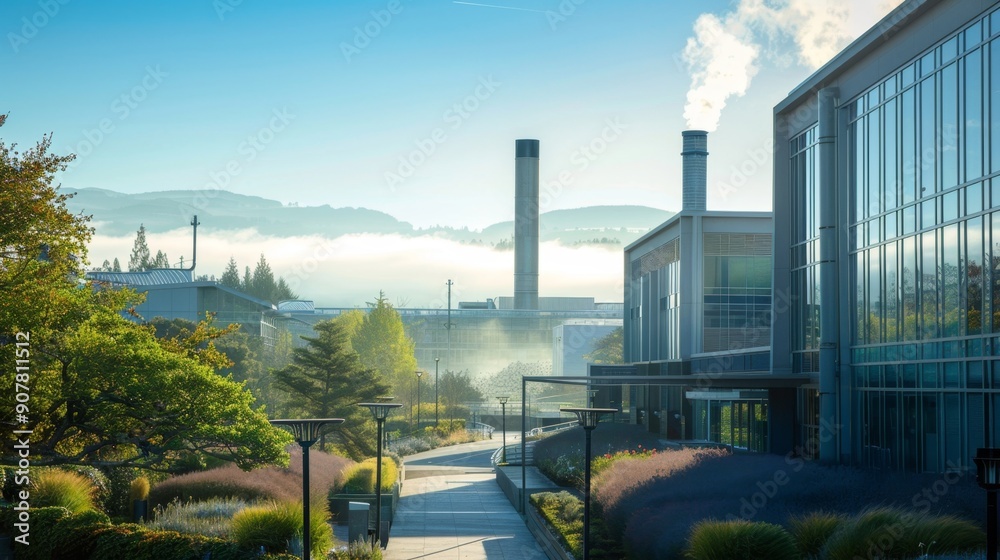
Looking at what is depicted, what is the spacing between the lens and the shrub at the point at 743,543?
50.9ft

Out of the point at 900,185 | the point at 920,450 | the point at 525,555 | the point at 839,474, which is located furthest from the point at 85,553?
the point at 900,185

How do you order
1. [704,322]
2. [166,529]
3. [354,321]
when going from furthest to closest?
[354,321] → [704,322] → [166,529]

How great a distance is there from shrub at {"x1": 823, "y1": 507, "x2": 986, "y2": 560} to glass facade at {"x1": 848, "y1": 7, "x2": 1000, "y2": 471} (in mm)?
9166

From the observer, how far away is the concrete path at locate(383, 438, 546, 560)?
85.5 feet

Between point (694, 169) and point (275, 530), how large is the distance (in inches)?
1850

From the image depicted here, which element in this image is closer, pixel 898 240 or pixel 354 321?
pixel 898 240

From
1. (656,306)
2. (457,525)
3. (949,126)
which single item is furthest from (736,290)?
(949,126)

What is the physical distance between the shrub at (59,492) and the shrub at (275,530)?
405 cm

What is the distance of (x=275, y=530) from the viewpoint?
19062mm

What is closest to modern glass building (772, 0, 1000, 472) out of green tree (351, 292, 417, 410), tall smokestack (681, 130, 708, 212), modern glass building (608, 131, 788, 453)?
modern glass building (608, 131, 788, 453)

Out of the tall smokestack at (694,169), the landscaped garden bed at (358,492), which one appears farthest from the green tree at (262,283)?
the landscaped garden bed at (358,492)

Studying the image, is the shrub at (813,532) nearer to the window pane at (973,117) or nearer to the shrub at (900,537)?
the shrub at (900,537)

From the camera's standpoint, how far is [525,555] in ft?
85.6

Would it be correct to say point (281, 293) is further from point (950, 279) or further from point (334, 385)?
point (950, 279)
